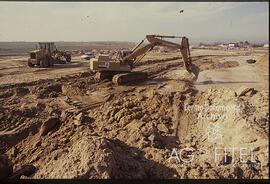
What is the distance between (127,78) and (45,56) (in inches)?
448

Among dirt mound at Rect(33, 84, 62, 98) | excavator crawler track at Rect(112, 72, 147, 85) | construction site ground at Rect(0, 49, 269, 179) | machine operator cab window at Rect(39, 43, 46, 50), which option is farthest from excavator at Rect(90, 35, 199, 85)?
machine operator cab window at Rect(39, 43, 46, 50)

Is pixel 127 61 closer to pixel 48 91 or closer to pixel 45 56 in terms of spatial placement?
pixel 48 91

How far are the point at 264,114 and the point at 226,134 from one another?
1464 millimetres

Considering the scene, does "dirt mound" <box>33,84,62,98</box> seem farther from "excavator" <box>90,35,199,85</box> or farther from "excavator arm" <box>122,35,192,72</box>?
"excavator arm" <box>122,35,192,72</box>

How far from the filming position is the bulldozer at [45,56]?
1954 cm

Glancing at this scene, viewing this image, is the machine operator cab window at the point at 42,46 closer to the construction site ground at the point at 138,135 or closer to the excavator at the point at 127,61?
the excavator at the point at 127,61

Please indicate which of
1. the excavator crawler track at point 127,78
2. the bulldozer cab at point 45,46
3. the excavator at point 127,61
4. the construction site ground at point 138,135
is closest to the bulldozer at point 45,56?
the bulldozer cab at point 45,46

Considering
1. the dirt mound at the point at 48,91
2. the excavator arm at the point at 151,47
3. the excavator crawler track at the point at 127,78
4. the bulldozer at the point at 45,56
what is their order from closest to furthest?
the dirt mound at the point at 48,91, the excavator crawler track at the point at 127,78, the excavator arm at the point at 151,47, the bulldozer at the point at 45,56

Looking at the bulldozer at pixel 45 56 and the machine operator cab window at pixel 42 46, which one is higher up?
the machine operator cab window at pixel 42 46

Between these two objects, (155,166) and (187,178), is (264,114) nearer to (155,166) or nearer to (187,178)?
(187,178)

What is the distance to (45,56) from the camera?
20.1 m

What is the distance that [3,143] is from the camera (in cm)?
666

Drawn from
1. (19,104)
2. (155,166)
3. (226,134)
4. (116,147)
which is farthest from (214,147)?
(19,104)

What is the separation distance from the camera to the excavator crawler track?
12.7 meters
